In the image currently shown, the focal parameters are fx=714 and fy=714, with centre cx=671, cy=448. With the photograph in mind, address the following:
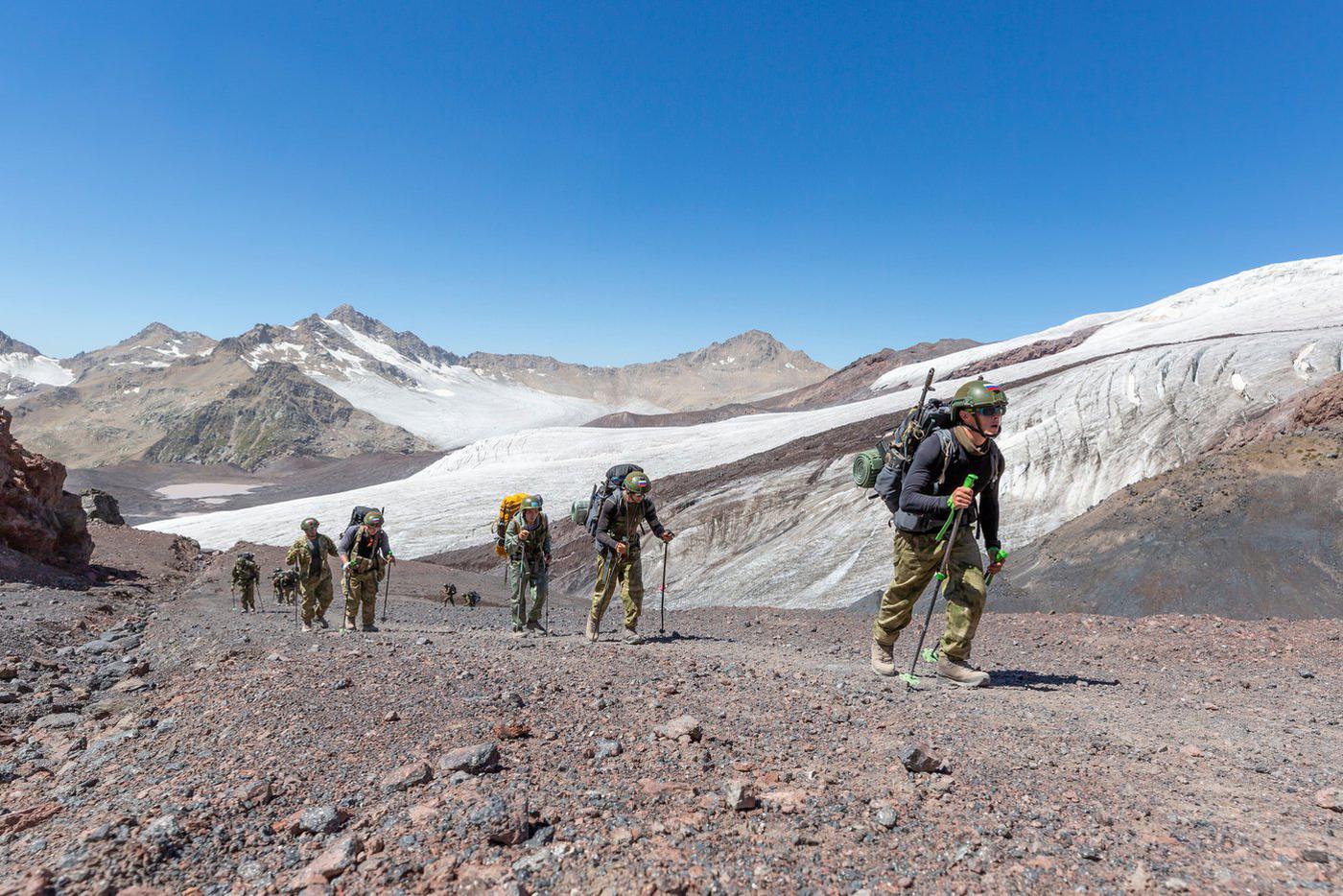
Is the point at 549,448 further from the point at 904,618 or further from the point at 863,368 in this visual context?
the point at 863,368

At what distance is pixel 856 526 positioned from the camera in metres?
22.6

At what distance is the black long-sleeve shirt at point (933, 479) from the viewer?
6.41 metres

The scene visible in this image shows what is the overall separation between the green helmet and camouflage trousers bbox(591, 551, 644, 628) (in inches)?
226

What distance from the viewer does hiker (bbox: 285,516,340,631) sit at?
14.6 metres

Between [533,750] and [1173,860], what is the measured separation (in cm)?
330

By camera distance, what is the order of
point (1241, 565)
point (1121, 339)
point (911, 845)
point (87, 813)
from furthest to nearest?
point (1121, 339)
point (1241, 565)
point (87, 813)
point (911, 845)

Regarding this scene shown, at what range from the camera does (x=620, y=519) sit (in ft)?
35.3

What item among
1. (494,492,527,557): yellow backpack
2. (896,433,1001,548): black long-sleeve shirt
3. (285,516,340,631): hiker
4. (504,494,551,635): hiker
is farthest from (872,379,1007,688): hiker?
(285,516,340,631): hiker

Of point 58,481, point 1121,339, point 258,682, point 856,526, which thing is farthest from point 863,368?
point 258,682

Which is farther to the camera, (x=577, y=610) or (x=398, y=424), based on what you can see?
(x=398, y=424)

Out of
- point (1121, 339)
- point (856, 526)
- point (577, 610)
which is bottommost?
point (577, 610)

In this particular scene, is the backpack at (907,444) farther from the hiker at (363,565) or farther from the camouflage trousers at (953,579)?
the hiker at (363,565)

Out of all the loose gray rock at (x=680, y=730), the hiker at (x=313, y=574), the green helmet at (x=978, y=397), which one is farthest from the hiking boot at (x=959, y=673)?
the hiker at (x=313, y=574)

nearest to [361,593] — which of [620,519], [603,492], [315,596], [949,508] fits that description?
[315,596]
